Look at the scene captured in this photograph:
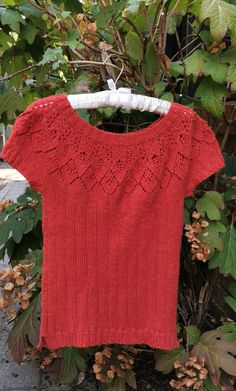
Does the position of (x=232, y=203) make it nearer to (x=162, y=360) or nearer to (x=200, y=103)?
(x=200, y=103)

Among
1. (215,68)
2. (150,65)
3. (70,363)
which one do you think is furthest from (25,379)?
(215,68)

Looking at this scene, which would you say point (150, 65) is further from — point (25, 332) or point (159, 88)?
point (25, 332)

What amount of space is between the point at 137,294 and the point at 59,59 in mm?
864

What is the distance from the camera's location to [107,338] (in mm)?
1530

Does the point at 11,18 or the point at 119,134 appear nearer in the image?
the point at 119,134

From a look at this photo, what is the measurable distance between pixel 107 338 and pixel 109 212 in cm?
44

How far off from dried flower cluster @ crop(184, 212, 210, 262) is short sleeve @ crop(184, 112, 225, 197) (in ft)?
0.76

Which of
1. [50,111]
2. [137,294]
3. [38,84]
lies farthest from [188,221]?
[38,84]

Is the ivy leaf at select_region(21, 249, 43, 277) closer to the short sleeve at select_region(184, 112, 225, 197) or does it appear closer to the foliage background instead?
the foliage background

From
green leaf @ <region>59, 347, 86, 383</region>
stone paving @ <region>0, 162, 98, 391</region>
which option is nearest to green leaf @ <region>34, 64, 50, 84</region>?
green leaf @ <region>59, 347, 86, 383</region>

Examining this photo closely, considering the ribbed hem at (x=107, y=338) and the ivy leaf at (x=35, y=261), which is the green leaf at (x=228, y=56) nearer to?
the ribbed hem at (x=107, y=338)

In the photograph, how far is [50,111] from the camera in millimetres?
1374

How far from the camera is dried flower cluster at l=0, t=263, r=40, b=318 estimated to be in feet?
5.92

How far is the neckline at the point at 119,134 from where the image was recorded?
1.39 meters
